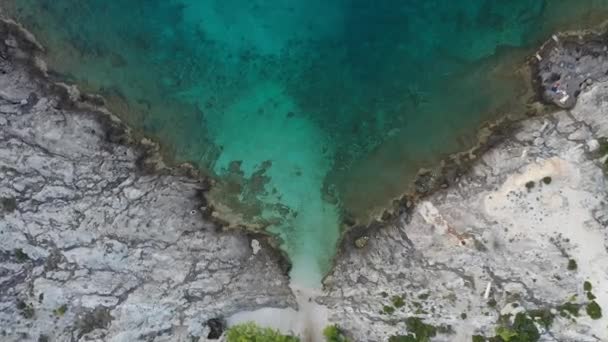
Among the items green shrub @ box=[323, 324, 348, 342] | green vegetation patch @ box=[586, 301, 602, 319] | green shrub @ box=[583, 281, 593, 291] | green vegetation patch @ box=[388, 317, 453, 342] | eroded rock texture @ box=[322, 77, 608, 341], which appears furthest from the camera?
green shrub @ box=[323, 324, 348, 342]

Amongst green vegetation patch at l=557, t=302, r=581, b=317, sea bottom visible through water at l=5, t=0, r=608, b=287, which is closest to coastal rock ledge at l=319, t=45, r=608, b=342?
green vegetation patch at l=557, t=302, r=581, b=317

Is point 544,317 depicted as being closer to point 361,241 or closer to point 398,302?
point 398,302

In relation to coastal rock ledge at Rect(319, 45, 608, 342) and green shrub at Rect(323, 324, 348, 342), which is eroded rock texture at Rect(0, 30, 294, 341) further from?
coastal rock ledge at Rect(319, 45, 608, 342)

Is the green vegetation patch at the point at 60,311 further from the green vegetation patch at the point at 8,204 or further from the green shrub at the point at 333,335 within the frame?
the green shrub at the point at 333,335

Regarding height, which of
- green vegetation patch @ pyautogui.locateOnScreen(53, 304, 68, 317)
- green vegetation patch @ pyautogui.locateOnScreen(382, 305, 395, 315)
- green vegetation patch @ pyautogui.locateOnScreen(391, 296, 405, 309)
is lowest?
green vegetation patch @ pyautogui.locateOnScreen(382, 305, 395, 315)

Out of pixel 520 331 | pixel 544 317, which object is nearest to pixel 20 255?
pixel 520 331

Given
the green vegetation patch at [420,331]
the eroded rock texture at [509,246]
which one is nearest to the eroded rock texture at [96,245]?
the eroded rock texture at [509,246]

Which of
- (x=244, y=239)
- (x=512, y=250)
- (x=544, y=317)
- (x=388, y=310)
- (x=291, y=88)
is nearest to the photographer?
(x=544, y=317)
